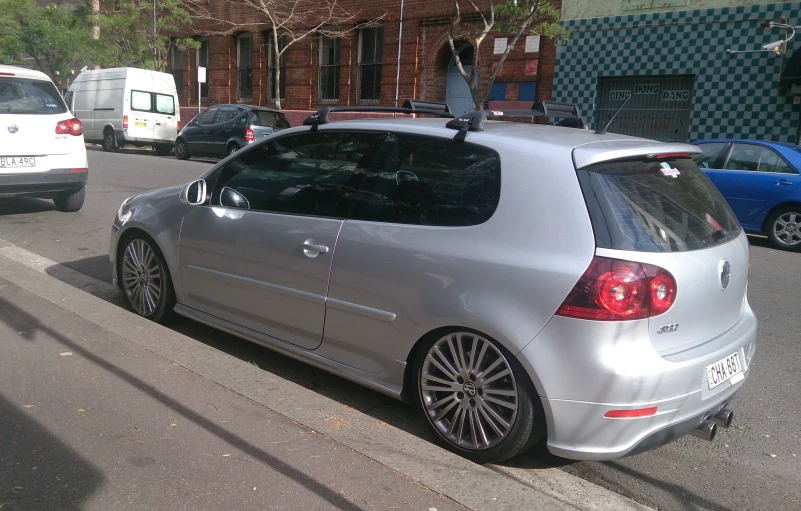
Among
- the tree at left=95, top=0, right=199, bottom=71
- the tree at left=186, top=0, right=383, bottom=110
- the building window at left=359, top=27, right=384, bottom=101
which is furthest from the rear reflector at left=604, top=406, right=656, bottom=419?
the tree at left=95, top=0, right=199, bottom=71

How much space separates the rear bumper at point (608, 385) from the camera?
2.99 metres

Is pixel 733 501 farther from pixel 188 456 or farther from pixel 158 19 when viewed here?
pixel 158 19

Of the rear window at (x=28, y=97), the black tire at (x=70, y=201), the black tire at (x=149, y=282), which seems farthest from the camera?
the black tire at (x=70, y=201)

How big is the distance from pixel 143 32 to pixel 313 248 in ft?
90.5

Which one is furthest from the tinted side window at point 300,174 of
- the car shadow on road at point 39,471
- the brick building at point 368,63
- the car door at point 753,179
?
the brick building at point 368,63

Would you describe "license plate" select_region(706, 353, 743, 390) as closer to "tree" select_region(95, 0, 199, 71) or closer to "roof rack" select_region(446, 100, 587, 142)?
"roof rack" select_region(446, 100, 587, 142)

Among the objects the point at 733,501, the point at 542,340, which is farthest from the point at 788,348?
the point at 542,340

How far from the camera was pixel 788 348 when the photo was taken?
5426mm

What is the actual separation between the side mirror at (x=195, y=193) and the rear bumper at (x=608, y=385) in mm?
2539

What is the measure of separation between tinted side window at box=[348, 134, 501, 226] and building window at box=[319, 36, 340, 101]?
68.1 ft

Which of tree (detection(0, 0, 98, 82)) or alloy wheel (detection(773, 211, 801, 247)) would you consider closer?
alloy wheel (detection(773, 211, 801, 247))

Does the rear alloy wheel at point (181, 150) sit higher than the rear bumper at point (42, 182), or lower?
lower

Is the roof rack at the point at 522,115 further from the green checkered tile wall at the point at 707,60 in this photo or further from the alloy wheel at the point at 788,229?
the green checkered tile wall at the point at 707,60

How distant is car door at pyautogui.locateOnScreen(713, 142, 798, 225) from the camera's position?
9977mm
